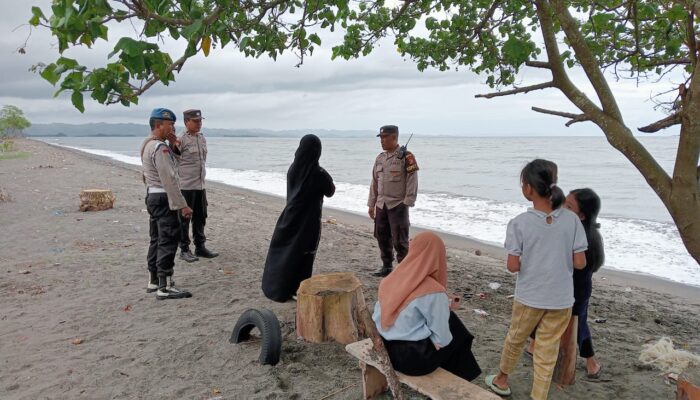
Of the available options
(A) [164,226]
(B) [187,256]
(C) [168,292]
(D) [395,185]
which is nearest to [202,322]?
(C) [168,292]

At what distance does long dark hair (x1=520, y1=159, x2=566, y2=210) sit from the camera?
306 centimetres

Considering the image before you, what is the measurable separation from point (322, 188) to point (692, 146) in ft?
10.7

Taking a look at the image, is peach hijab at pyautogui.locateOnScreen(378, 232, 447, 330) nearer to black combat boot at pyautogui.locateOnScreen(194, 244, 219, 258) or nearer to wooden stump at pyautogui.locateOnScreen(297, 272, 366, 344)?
wooden stump at pyautogui.locateOnScreen(297, 272, 366, 344)

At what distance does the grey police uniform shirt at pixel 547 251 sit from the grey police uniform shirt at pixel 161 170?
356cm

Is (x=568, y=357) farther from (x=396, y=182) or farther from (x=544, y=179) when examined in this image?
(x=396, y=182)

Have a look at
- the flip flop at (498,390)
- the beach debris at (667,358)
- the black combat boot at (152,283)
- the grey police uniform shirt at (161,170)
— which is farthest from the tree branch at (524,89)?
the black combat boot at (152,283)

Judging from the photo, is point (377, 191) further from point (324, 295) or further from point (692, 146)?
point (692, 146)

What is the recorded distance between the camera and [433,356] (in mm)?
3088

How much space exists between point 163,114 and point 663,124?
4637mm

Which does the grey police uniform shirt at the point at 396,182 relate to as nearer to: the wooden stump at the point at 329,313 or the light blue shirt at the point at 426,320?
the wooden stump at the point at 329,313

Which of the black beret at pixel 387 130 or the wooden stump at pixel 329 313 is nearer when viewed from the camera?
the wooden stump at pixel 329 313

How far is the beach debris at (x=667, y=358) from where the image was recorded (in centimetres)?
402

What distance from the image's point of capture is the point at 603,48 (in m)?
5.04

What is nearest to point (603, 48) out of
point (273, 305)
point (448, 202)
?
point (273, 305)
